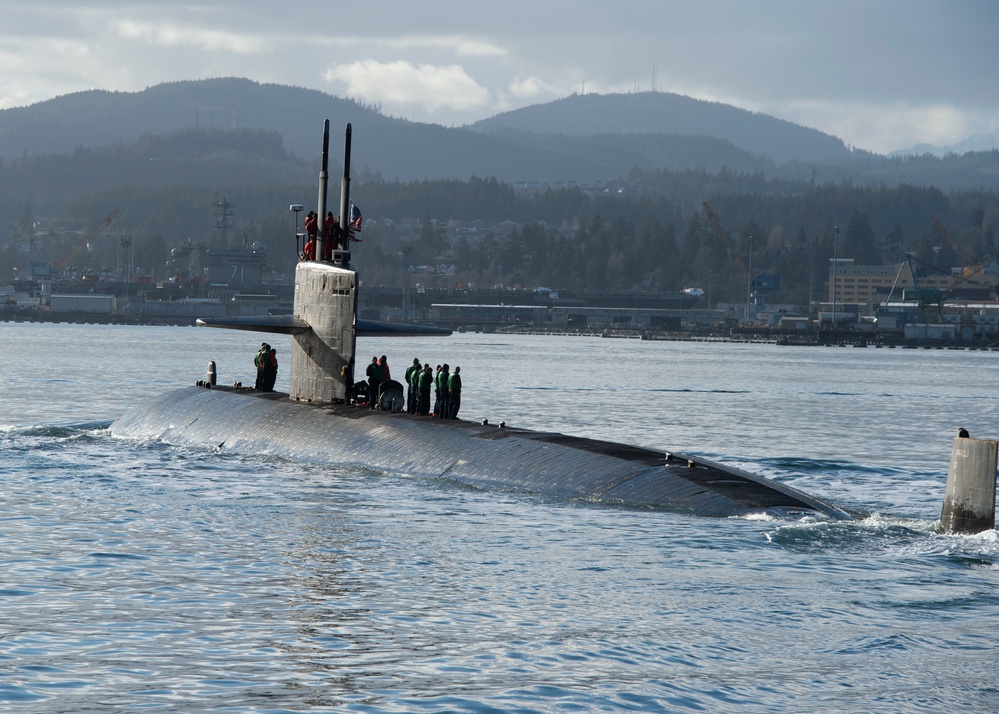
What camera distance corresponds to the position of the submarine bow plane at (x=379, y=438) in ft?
71.8

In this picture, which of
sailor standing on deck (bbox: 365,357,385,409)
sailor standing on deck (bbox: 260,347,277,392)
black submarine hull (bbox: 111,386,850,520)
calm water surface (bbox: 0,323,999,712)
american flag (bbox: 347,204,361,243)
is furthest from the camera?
sailor standing on deck (bbox: 260,347,277,392)

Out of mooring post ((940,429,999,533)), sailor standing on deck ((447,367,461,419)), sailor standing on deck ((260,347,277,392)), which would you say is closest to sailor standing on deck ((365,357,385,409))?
sailor standing on deck ((447,367,461,419))

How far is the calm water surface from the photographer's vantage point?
1252 centimetres

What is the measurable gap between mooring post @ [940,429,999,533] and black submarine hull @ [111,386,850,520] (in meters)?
2.09

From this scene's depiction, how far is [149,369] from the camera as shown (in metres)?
80.5

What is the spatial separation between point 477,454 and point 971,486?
30.7 ft

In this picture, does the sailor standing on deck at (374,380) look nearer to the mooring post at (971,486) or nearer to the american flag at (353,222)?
the american flag at (353,222)

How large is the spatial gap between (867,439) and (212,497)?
85.5 feet

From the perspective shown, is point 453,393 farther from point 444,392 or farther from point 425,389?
point 425,389

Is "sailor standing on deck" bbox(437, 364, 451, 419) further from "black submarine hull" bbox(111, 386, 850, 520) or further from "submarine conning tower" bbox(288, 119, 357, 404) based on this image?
"submarine conning tower" bbox(288, 119, 357, 404)

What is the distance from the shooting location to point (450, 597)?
16094 millimetres

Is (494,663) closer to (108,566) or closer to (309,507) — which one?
(108,566)

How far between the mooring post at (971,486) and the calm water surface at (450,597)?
1.02 feet

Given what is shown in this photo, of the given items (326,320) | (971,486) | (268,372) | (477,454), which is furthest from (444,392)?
(971,486)
